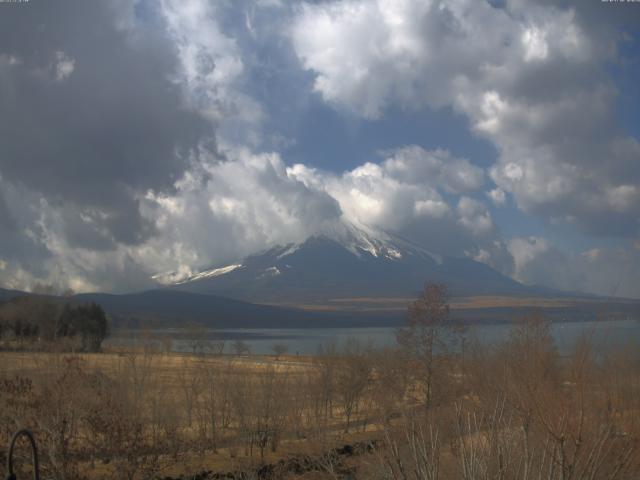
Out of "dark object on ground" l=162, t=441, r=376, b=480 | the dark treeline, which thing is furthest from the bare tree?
the dark treeline

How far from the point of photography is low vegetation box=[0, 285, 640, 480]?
9.77 m

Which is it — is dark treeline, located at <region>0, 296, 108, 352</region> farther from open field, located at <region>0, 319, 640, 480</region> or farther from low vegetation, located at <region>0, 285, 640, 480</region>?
open field, located at <region>0, 319, 640, 480</region>

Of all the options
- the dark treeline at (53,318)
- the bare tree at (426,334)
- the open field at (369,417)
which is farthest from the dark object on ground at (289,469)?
the dark treeline at (53,318)

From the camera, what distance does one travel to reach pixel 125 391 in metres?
23.3

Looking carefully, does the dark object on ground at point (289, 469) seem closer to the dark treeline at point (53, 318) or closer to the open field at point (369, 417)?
the open field at point (369, 417)

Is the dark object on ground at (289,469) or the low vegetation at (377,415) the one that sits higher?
the low vegetation at (377,415)

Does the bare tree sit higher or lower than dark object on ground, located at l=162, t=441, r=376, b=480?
higher

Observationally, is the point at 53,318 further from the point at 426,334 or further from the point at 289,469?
the point at 289,469

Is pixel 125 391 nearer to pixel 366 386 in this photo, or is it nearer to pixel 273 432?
pixel 273 432

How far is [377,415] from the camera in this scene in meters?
27.4

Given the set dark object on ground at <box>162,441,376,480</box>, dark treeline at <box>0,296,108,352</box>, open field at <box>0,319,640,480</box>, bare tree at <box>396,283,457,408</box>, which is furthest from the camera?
dark treeline at <box>0,296,108,352</box>

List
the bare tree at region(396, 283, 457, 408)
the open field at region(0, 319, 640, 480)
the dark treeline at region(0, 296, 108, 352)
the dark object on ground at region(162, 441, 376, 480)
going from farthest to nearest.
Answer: the dark treeline at region(0, 296, 108, 352) < the bare tree at region(396, 283, 457, 408) < the dark object on ground at region(162, 441, 376, 480) < the open field at region(0, 319, 640, 480)

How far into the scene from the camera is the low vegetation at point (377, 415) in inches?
385

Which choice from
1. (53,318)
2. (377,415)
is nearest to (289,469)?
(377,415)
